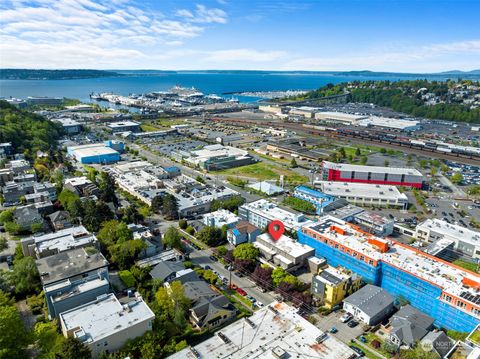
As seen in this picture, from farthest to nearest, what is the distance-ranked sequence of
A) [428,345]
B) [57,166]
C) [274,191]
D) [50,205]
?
1. [57,166]
2. [274,191]
3. [50,205]
4. [428,345]

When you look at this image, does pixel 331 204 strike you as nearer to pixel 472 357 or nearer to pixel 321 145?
pixel 472 357

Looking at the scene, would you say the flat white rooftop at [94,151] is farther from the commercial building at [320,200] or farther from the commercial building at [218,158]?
the commercial building at [320,200]

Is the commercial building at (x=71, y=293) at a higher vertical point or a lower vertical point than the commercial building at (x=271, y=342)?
lower

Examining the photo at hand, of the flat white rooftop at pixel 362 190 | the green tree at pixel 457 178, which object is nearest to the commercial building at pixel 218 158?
the flat white rooftop at pixel 362 190

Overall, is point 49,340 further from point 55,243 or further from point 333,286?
point 333,286

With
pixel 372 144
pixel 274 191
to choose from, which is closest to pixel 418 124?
pixel 372 144

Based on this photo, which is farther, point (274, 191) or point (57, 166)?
point (57, 166)

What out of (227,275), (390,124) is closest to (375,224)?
(227,275)

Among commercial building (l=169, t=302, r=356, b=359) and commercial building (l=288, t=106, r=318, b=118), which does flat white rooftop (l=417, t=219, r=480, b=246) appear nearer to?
commercial building (l=169, t=302, r=356, b=359)
